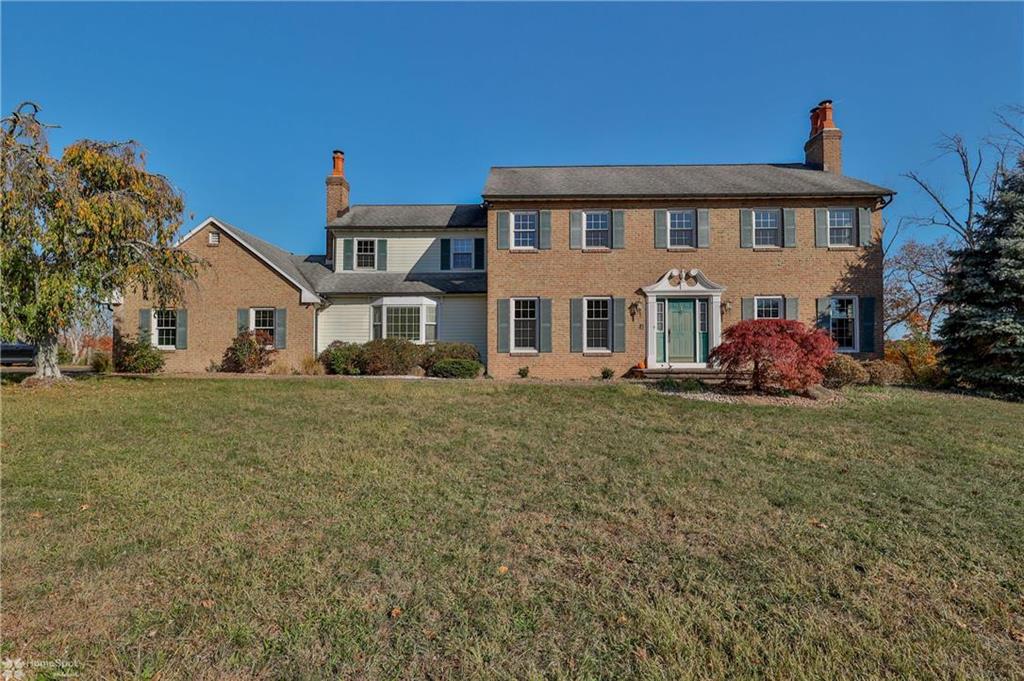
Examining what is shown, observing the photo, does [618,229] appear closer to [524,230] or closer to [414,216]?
[524,230]

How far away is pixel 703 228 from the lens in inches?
671

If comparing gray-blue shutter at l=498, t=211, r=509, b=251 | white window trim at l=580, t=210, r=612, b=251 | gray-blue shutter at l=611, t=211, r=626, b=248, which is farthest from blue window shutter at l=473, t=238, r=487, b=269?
gray-blue shutter at l=611, t=211, r=626, b=248

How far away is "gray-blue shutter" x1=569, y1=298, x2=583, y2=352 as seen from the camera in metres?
17.0

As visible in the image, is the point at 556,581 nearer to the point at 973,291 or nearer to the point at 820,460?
the point at 820,460

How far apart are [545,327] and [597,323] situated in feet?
5.80

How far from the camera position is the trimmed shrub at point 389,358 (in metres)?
17.0

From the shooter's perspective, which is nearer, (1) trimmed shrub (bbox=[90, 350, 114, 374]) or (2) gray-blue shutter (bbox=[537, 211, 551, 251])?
(2) gray-blue shutter (bbox=[537, 211, 551, 251])

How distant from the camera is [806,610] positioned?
3102mm

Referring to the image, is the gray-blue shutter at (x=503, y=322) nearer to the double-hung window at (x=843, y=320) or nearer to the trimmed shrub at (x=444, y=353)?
the trimmed shrub at (x=444, y=353)

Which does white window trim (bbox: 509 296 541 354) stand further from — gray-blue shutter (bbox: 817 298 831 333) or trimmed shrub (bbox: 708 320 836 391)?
gray-blue shutter (bbox: 817 298 831 333)

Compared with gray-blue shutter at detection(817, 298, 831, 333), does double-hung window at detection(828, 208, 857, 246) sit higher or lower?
higher

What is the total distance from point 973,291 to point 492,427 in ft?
46.7

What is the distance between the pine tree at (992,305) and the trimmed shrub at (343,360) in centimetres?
1770

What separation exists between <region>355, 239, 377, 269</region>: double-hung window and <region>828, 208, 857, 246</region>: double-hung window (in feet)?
54.3
